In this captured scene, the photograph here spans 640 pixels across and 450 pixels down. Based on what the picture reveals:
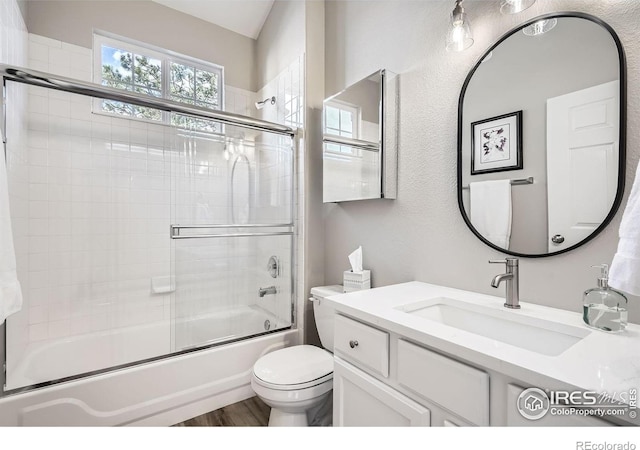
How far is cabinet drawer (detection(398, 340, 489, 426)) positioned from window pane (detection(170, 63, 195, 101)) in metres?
2.58

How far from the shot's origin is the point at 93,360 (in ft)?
6.09

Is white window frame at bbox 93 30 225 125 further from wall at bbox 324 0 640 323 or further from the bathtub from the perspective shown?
the bathtub

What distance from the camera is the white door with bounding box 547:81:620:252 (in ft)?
3.15

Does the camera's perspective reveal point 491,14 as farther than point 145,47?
No

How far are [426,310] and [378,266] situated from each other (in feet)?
1.88

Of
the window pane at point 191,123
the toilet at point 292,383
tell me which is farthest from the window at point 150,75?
the toilet at point 292,383

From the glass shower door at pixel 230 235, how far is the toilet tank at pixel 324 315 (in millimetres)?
360

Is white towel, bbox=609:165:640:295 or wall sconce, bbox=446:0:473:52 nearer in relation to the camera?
white towel, bbox=609:165:640:295

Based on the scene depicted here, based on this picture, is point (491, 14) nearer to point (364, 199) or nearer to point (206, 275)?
point (364, 199)

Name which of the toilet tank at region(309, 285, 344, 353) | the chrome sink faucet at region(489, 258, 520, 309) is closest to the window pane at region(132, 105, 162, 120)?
the toilet tank at region(309, 285, 344, 353)

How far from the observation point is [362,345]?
1.05 meters

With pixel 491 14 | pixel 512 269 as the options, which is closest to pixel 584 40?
pixel 491 14

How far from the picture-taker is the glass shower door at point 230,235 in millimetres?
1815

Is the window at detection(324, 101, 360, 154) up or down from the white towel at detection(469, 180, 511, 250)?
up
